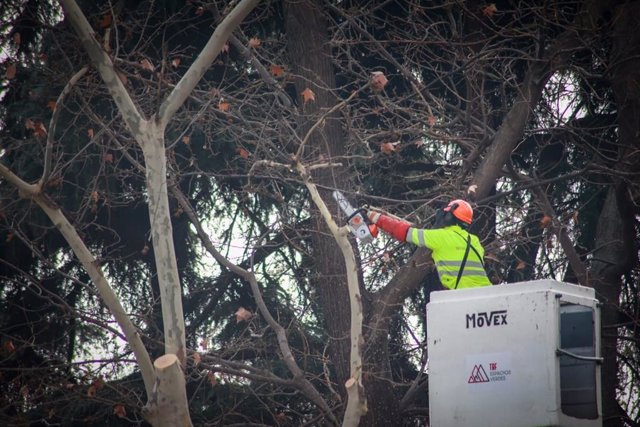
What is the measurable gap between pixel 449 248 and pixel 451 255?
0.21 feet

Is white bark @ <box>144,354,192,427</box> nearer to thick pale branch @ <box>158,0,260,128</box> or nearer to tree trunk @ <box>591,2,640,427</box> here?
thick pale branch @ <box>158,0,260,128</box>

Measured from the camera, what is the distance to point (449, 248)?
10695mm

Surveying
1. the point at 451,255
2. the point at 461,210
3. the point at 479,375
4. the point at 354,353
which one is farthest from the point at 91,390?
the point at 479,375

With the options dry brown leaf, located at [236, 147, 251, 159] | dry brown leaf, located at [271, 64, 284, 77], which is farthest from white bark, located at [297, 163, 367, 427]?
dry brown leaf, located at [271, 64, 284, 77]

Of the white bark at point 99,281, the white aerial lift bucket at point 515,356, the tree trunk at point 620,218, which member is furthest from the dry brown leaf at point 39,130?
the tree trunk at point 620,218

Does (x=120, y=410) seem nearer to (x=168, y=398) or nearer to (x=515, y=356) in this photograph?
(x=168, y=398)

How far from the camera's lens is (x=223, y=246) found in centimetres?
1559

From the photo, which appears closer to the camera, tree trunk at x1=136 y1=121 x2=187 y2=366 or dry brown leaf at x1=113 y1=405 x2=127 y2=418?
tree trunk at x1=136 y1=121 x2=187 y2=366

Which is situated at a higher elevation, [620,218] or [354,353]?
[620,218]

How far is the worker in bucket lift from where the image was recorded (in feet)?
34.9

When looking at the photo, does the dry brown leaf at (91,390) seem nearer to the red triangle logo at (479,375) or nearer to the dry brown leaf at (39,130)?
the dry brown leaf at (39,130)

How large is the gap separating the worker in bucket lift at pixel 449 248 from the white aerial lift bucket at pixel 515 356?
1.36 metres

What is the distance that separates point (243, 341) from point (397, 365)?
94.4 inches

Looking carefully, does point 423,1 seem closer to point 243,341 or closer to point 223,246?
point 223,246
